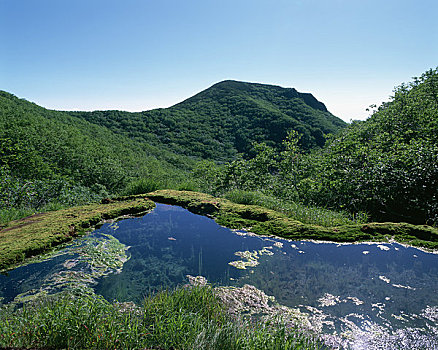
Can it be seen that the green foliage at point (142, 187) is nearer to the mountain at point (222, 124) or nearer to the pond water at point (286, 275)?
the pond water at point (286, 275)

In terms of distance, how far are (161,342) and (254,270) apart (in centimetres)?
169

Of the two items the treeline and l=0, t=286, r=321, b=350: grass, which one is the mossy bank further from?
the treeline

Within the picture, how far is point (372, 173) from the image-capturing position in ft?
21.4

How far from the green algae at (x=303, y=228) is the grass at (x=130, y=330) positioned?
2514mm

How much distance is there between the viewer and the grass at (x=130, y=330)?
202 cm

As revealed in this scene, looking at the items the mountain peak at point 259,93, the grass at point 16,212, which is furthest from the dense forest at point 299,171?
the mountain peak at point 259,93

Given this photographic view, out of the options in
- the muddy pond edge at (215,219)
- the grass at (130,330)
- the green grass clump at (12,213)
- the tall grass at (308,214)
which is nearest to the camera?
the grass at (130,330)

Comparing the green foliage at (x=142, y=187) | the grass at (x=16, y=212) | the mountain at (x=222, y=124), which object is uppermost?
the mountain at (x=222, y=124)

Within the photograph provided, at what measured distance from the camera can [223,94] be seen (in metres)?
76.2

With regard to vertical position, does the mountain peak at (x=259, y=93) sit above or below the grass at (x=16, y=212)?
above

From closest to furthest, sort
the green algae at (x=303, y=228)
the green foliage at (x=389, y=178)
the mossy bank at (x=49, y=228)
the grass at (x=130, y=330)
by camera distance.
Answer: the grass at (x=130, y=330) < the mossy bank at (x=49, y=228) < the green algae at (x=303, y=228) < the green foliage at (x=389, y=178)

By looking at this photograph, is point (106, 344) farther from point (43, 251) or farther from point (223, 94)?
point (223, 94)

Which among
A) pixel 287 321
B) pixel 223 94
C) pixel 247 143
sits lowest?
pixel 287 321

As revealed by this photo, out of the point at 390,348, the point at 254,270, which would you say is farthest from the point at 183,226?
the point at 390,348
